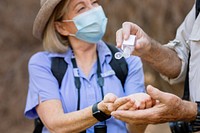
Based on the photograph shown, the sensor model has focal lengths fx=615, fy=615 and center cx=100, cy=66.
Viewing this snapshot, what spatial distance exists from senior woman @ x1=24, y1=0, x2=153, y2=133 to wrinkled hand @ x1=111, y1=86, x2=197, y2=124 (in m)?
0.25

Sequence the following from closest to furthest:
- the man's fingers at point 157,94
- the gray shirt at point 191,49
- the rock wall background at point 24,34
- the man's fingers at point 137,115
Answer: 1. the man's fingers at point 157,94
2. the man's fingers at point 137,115
3. the gray shirt at point 191,49
4. the rock wall background at point 24,34

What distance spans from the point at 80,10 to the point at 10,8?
7.40 feet

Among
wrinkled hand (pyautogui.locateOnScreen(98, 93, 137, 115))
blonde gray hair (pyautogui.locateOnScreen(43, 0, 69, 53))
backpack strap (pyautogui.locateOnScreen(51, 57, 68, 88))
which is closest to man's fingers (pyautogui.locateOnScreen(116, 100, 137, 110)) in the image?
wrinkled hand (pyautogui.locateOnScreen(98, 93, 137, 115))

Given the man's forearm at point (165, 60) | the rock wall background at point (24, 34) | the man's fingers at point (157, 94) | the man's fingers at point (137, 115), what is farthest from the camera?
the rock wall background at point (24, 34)

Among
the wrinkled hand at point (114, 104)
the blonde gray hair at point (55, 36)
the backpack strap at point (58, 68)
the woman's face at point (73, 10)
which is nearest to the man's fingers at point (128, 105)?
the wrinkled hand at point (114, 104)

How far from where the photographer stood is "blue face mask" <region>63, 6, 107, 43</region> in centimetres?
276

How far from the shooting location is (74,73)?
264 cm

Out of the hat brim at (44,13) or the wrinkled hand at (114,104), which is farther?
the hat brim at (44,13)

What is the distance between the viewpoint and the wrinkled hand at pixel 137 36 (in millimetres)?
2324

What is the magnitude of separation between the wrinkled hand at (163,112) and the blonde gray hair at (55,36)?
59cm

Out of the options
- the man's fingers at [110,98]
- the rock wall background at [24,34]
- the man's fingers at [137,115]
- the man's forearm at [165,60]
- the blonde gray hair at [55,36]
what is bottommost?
the rock wall background at [24,34]

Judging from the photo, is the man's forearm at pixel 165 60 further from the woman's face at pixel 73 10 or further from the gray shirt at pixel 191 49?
the woman's face at pixel 73 10

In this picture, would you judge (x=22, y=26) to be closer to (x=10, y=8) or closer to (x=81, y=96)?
(x=10, y=8)

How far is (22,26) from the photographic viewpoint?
194 inches
